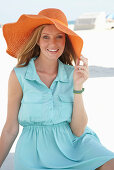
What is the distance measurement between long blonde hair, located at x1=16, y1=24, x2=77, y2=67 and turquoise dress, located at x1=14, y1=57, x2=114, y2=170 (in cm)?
10

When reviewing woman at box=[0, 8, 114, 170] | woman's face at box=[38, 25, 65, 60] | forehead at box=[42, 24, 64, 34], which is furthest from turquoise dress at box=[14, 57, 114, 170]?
forehead at box=[42, 24, 64, 34]

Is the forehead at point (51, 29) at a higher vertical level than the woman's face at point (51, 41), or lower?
higher

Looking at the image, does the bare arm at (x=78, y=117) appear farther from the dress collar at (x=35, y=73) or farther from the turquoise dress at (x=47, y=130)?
the dress collar at (x=35, y=73)

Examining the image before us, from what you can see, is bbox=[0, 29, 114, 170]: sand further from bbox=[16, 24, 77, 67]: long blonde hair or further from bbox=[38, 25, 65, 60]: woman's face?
bbox=[38, 25, 65, 60]: woman's face

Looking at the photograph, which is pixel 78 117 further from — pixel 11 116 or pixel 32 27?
pixel 32 27

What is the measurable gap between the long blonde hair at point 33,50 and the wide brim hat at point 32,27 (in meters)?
0.04

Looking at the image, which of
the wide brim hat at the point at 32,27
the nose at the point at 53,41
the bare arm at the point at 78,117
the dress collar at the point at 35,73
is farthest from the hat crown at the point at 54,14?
the bare arm at the point at 78,117

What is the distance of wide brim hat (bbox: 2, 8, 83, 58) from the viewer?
1725 mm

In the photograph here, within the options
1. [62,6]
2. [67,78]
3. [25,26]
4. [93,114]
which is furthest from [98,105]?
[62,6]

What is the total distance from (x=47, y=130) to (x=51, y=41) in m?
0.54

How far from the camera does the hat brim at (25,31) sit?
5.65 ft

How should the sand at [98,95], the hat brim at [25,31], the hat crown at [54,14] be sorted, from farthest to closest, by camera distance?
the sand at [98,95] → the hat crown at [54,14] → the hat brim at [25,31]

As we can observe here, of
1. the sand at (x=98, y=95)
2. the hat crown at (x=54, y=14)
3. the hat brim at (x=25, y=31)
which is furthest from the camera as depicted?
the sand at (x=98, y=95)

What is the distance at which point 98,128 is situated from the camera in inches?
128
